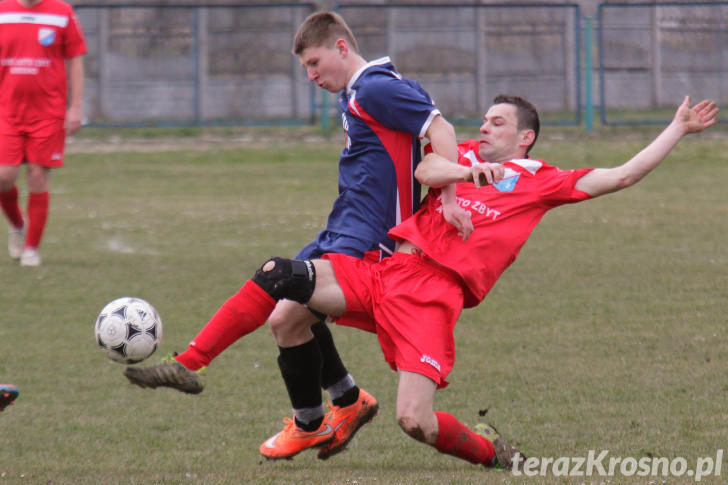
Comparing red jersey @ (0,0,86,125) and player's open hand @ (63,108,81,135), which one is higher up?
red jersey @ (0,0,86,125)

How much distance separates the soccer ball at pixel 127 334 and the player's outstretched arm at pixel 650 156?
6.04ft

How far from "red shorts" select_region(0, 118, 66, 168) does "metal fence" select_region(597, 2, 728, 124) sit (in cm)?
1317

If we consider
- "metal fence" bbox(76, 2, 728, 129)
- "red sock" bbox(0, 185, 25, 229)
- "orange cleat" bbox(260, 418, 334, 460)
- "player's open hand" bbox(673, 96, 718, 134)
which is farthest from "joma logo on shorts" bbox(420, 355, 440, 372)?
"metal fence" bbox(76, 2, 728, 129)

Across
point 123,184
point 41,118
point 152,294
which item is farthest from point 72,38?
point 123,184

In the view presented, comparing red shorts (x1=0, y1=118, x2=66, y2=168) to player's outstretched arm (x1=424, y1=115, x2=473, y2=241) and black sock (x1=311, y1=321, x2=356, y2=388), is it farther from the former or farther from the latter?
player's outstretched arm (x1=424, y1=115, x2=473, y2=241)

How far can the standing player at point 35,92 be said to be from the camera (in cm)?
826

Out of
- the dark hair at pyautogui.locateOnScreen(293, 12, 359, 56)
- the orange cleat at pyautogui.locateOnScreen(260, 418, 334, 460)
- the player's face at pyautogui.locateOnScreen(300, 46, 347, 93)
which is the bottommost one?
the orange cleat at pyautogui.locateOnScreen(260, 418, 334, 460)

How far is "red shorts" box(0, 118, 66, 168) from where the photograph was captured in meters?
8.17

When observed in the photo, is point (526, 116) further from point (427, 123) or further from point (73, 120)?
point (73, 120)

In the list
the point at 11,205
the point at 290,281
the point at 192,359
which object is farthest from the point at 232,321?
the point at 11,205

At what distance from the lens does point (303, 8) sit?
2039 cm

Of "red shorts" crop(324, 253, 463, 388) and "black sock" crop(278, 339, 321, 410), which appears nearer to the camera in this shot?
"red shorts" crop(324, 253, 463, 388)

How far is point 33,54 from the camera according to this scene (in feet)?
27.6

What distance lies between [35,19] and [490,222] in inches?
217
